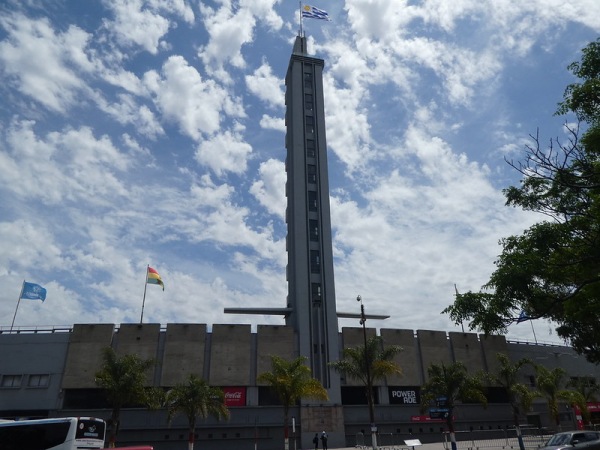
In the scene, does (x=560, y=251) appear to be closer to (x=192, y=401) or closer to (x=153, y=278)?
(x=192, y=401)

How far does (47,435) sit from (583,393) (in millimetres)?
59294

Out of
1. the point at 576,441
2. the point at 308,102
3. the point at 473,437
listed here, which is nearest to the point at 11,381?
the point at 308,102

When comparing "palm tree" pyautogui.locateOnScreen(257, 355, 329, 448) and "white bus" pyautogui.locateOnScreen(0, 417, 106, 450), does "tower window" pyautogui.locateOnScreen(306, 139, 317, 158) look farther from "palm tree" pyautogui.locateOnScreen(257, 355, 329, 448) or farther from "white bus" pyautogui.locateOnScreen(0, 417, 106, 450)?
"white bus" pyautogui.locateOnScreen(0, 417, 106, 450)

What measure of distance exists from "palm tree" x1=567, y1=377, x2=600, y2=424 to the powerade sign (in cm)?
1755

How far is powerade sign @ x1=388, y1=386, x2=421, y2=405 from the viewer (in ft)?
185

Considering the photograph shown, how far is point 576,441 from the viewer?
22.5 meters

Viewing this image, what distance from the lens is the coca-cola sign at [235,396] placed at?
5125 centimetres

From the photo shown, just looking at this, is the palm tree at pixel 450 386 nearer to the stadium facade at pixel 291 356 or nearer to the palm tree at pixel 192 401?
the stadium facade at pixel 291 356

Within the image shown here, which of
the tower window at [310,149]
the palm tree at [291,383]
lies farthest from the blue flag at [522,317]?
the tower window at [310,149]

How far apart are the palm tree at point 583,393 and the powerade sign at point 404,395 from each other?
17555mm

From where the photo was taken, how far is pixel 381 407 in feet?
181

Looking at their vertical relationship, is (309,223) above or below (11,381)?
above

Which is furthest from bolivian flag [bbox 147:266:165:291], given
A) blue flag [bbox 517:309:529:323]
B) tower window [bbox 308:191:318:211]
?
blue flag [bbox 517:309:529:323]

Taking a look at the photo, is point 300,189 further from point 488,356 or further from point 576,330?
point 576,330
